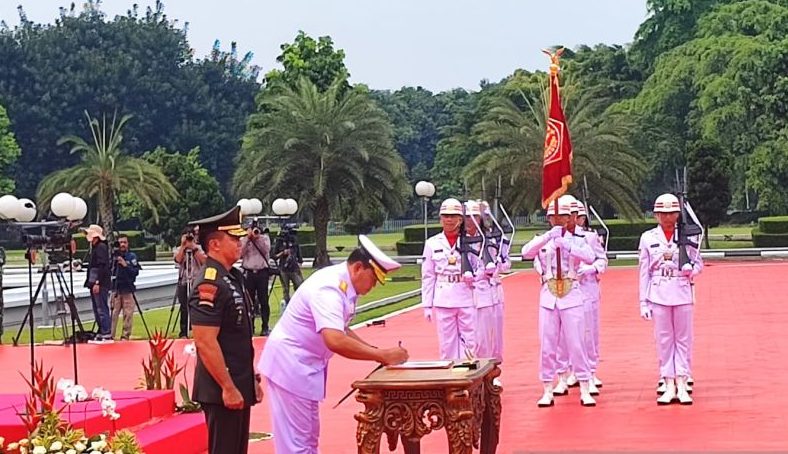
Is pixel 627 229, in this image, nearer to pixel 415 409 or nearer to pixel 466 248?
pixel 466 248

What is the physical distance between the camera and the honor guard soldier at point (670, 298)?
10922 mm

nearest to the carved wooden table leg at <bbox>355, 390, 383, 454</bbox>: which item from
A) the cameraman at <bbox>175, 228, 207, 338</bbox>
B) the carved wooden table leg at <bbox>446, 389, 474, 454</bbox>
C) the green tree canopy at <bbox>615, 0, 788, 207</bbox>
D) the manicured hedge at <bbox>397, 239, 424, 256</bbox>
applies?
the carved wooden table leg at <bbox>446, 389, 474, 454</bbox>

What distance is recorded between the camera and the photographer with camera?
1697cm

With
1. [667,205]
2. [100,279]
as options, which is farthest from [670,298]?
[100,279]

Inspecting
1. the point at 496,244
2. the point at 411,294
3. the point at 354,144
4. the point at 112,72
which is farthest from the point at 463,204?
the point at 112,72

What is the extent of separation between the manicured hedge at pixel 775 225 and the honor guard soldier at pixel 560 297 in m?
33.2

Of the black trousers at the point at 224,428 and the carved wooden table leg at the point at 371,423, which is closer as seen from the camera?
the black trousers at the point at 224,428

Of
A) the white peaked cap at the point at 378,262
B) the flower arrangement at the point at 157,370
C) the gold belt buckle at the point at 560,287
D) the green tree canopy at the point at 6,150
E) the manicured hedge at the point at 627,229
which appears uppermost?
the green tree canopy at the point at 6,150

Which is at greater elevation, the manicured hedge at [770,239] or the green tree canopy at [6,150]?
the green tree canopy at [6,150]

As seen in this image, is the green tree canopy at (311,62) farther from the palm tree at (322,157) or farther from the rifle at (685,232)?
the rifle at (685,232)

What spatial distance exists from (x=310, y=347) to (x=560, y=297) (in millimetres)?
5083

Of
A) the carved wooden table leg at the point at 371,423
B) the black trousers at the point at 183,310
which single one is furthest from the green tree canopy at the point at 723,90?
the carved wooden table leg at the point at 371,423

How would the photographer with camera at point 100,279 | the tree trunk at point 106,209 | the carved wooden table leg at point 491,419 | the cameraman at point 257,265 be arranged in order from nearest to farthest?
1. the carved wooden table leg at point 491,419
2. the photographer with camera at point 100,279
3. the cameraman at point 257,265
4. the tree trunk at point 106,209

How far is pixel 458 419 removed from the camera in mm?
6410
